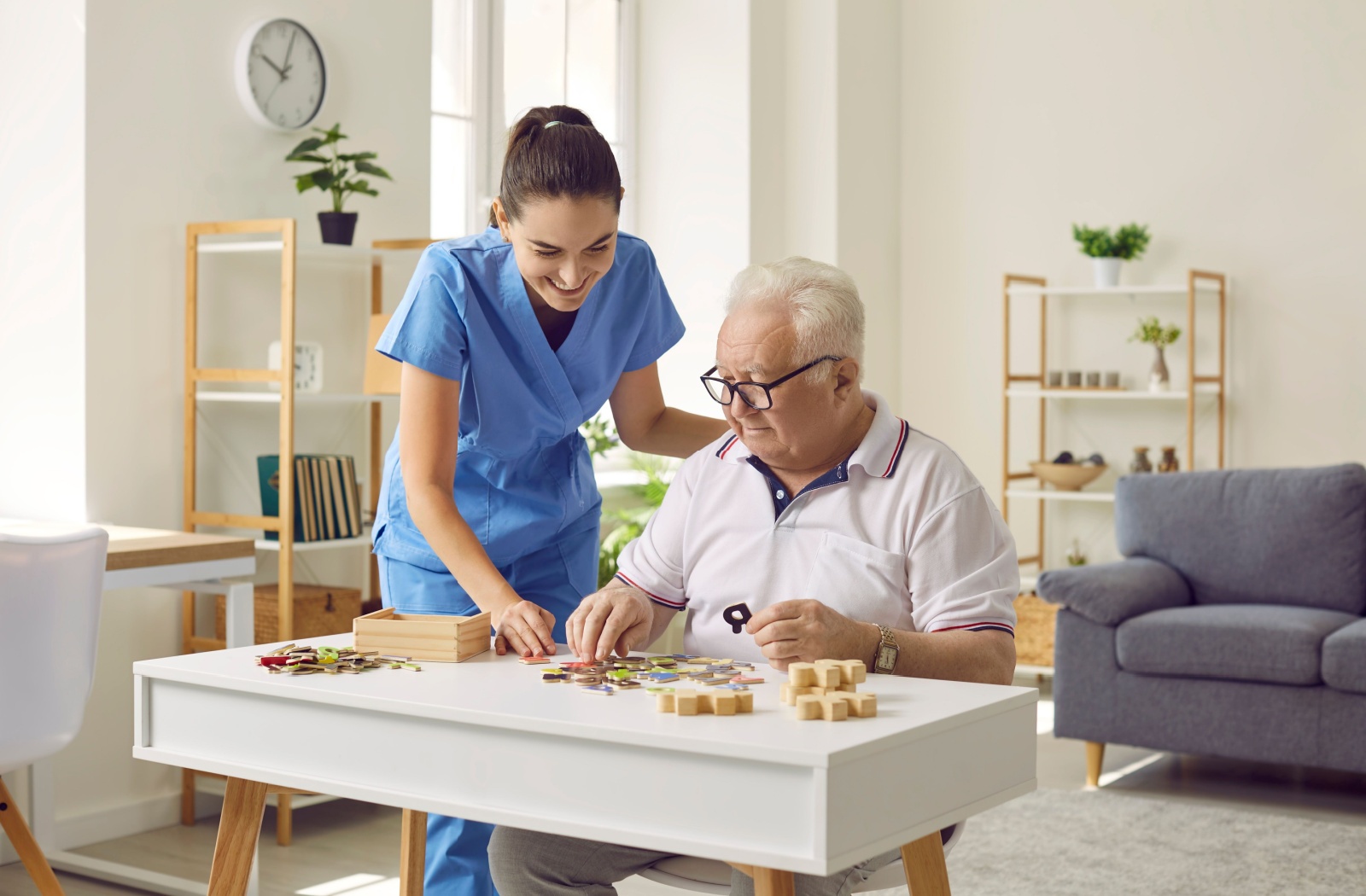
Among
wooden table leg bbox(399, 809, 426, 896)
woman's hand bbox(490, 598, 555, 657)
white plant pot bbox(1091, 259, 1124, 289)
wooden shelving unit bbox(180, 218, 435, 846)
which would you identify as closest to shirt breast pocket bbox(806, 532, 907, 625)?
woman's hand bbox(490, 598, 555, 657)

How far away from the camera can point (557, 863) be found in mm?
1744

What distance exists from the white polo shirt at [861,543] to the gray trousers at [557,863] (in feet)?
0.92

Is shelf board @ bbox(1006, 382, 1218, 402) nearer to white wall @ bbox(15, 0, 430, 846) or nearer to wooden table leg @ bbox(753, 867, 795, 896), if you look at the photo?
white wall @ bbox(15, 0, 430, 846)

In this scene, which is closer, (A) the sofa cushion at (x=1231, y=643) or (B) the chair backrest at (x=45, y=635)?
(B) the chair backrest at (x=45, y=635)

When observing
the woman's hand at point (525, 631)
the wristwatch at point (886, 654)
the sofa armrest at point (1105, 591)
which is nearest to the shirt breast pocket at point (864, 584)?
the wristwatch at point (886, 654)

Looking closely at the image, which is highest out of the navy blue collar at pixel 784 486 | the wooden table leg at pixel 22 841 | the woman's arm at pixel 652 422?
the woman's arm at pixel 652 422

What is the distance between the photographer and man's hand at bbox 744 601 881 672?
155 cm

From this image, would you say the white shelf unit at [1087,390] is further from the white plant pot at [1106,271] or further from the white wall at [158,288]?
the white wall at [158,288]

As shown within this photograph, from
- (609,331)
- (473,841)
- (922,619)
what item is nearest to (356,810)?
(473,841)

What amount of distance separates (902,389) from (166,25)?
339 cm

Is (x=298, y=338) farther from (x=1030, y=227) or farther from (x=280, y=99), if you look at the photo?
(x=1030, y=227)

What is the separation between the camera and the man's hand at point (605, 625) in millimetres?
1655

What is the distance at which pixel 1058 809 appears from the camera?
357 cm

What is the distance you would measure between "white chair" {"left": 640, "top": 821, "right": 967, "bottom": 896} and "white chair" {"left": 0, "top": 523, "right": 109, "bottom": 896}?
44.7 inches
